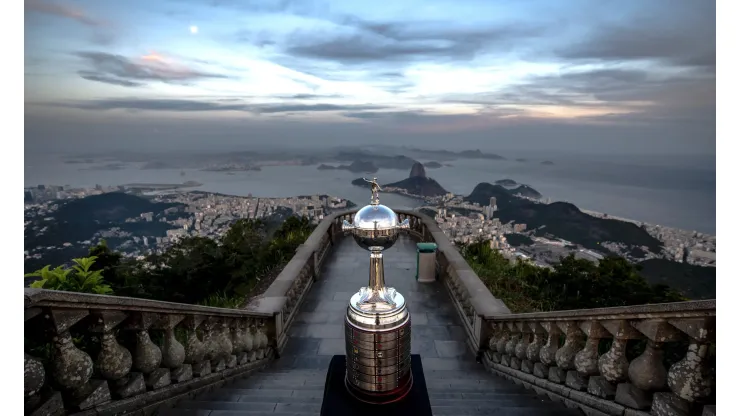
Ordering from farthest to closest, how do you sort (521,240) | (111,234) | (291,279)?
1. (521,240)
2. (111,234)
3. (291,279)

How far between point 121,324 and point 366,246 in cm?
163

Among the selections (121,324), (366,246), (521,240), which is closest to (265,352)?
(121,324)

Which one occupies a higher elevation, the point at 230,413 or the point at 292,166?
the point at 292,166

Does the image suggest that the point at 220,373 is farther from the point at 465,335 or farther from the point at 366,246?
the point at 465,335

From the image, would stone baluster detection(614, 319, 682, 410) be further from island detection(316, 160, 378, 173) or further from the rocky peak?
the rocky peak

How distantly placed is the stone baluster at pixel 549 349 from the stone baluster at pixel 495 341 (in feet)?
4.79

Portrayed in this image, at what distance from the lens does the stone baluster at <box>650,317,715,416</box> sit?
190 centimetres

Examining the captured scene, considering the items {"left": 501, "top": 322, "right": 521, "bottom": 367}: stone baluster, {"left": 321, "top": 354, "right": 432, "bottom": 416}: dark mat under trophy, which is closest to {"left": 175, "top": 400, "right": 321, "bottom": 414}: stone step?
{"left": 321, "top": 354, "right": 432, "bottom": 416}: dark mat under trophy

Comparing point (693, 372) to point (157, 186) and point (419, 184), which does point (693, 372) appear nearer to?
point (419, 184)

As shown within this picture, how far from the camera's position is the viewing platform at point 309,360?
199cm

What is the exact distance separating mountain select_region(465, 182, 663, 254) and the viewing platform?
7.34 metres

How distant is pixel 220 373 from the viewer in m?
3.79

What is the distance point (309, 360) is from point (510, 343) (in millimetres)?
2997

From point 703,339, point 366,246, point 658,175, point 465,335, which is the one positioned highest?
point 658,175
